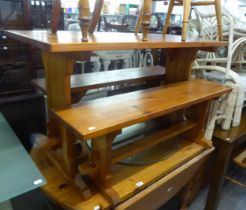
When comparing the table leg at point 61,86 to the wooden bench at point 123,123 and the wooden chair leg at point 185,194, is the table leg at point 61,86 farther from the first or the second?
the wooden chair leg at point 185,194

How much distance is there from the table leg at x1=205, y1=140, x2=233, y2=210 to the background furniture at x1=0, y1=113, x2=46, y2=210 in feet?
3.62

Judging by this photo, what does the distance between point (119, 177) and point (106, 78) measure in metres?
0.50

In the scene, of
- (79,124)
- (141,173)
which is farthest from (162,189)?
(79,124)

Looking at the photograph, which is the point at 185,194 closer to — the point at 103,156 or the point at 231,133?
the point at 231,133

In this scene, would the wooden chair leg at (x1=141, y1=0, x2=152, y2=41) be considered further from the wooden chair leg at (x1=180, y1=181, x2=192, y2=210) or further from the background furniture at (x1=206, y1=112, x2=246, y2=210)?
the wooden chair leg at (x1=180, y1=181, x2=192, y2=210)

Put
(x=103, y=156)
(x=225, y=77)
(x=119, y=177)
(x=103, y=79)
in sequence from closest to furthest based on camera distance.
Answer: (x=103, y=156)
(x=119, y=177)
(x=103, y=79)
(x=225, y=77)

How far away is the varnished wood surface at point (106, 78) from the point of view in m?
1.01

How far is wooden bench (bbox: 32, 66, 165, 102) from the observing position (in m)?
1.01

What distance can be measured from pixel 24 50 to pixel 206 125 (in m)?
1.22

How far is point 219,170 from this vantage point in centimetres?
146

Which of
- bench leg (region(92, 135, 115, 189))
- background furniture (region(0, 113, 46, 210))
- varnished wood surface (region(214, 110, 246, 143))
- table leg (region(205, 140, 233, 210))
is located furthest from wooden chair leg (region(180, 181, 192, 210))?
background furniture (region(0, 113, 46, 210))

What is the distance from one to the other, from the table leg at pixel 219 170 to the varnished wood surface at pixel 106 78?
0.58 meters

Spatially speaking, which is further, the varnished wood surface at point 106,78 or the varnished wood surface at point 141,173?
the varnished wood surface at point 106,78

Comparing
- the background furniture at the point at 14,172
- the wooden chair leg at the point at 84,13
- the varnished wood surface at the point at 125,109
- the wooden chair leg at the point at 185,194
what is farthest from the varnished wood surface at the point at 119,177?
the wooden chair leg at the point at 84,13
